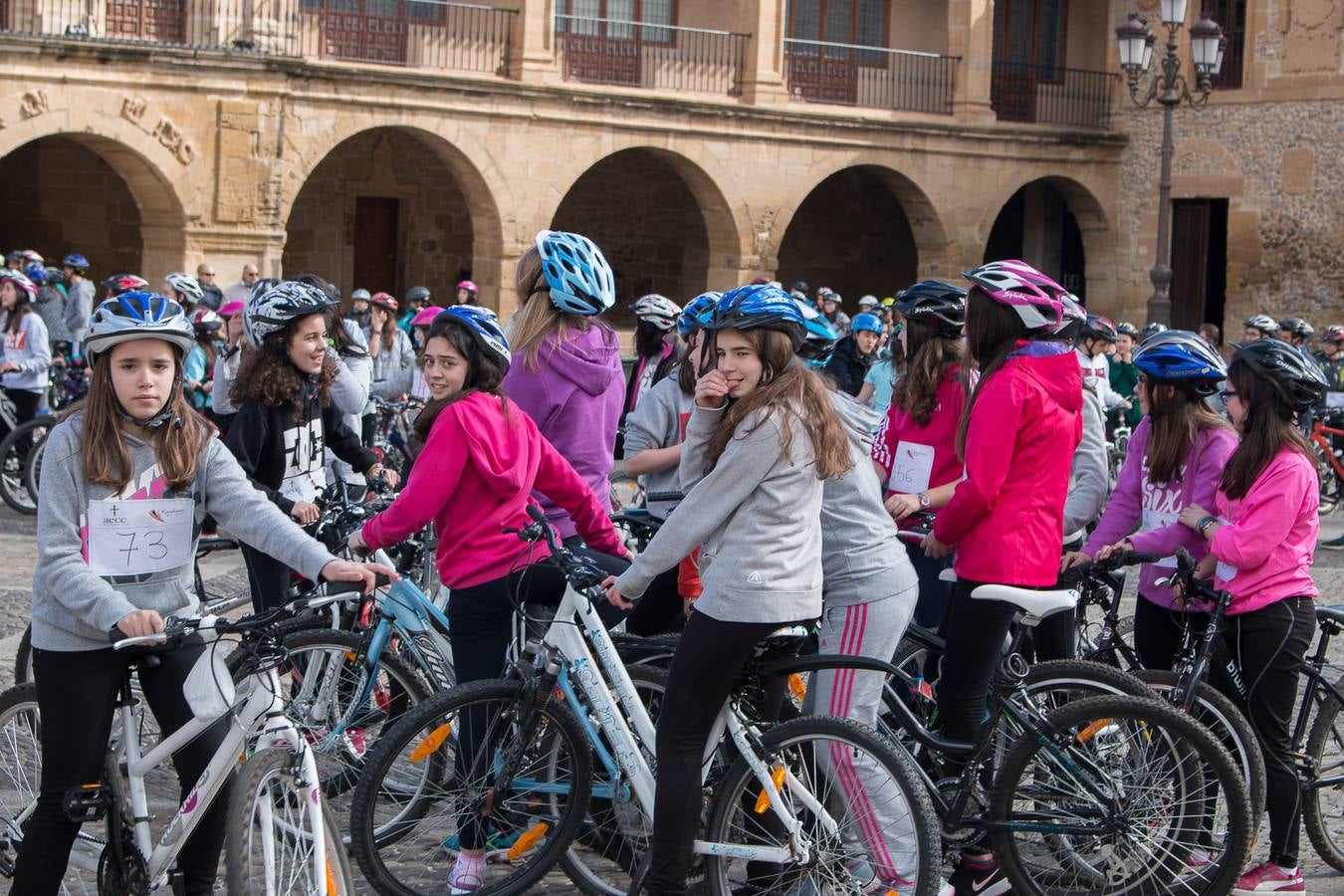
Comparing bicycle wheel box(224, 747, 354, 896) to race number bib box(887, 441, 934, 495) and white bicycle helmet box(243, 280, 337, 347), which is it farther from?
race number bib box(887, 441, 934, 495)

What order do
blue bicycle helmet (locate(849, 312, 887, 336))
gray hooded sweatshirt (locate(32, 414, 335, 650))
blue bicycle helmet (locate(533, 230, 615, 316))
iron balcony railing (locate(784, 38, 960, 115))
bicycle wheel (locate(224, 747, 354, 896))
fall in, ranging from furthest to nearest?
iron balcony railing (locate(784, 38, 960, 115)) → blue bicycle helmet (locate(849, 312, 887, 336)) → blue bicycle helmet (locate(533, 230, 615, 316)) → gray hooded sweatshirt (locate(32, 414, 335, 650)) → bicycle wheel (locate(224, 747, 354, 896))

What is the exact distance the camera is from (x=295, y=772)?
3.86 metres

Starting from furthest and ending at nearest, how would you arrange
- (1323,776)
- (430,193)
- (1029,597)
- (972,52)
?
(972,52) < (430,193) < (1323,776) < (1029,597)

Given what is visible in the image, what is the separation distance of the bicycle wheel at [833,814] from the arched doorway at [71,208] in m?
20.8

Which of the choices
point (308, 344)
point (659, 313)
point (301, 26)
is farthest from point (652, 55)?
point (308, 344)

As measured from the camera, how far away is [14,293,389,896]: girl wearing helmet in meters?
4.07

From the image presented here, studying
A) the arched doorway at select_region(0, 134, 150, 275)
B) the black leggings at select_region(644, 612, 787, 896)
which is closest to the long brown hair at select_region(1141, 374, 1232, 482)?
the black leggings at select_region(644, 612, 787, 896)

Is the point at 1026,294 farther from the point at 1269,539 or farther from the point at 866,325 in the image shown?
the point at 866,325

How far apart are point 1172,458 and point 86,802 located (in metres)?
3.25

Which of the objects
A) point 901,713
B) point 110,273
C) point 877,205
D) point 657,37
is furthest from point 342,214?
point 901,713

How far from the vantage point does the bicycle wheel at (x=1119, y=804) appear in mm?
4570

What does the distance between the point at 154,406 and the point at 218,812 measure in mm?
940

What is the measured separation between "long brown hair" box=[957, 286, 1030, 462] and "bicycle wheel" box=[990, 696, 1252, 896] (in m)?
0.87

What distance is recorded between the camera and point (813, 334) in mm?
5023
